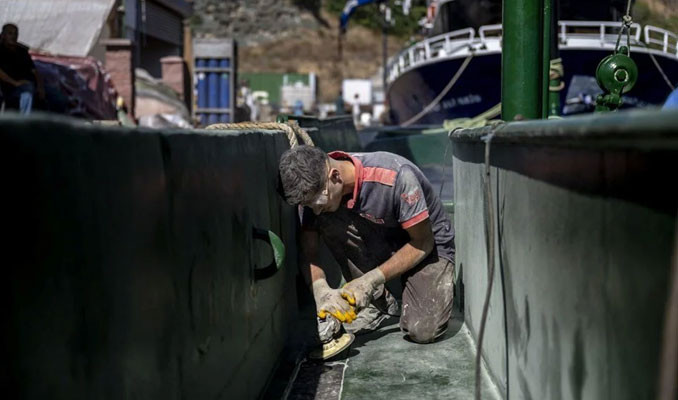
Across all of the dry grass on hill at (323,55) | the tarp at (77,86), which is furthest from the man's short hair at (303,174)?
the dry grass on hill at (323,55)

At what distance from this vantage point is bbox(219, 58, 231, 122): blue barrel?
16922mm

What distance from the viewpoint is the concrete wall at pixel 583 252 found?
4.91ft

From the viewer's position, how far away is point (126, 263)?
6.30 feet

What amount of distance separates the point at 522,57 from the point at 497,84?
37.2 ft

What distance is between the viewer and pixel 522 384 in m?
2.84

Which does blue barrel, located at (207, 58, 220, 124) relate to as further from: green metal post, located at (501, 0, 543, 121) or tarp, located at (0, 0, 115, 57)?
green metal post, located at (501, 0, 543, 121)

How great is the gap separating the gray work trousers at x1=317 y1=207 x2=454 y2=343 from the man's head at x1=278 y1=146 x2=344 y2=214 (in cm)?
69

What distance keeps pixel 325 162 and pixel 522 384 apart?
1460mm

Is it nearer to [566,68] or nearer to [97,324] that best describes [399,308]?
[97,324]

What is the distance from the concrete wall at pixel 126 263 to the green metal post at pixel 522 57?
6.40ft

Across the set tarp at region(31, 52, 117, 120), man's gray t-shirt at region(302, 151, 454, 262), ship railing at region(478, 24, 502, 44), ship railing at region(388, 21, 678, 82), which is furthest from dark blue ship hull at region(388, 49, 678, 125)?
man's gray t-shirt at region(302, 151, 454, 262)

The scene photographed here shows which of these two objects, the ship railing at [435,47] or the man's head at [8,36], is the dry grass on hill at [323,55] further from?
the man's head at [8,36]

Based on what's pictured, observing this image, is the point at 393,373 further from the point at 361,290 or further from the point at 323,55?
the point at 323,55

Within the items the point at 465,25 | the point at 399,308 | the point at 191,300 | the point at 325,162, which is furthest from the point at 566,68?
the point at 191,300
